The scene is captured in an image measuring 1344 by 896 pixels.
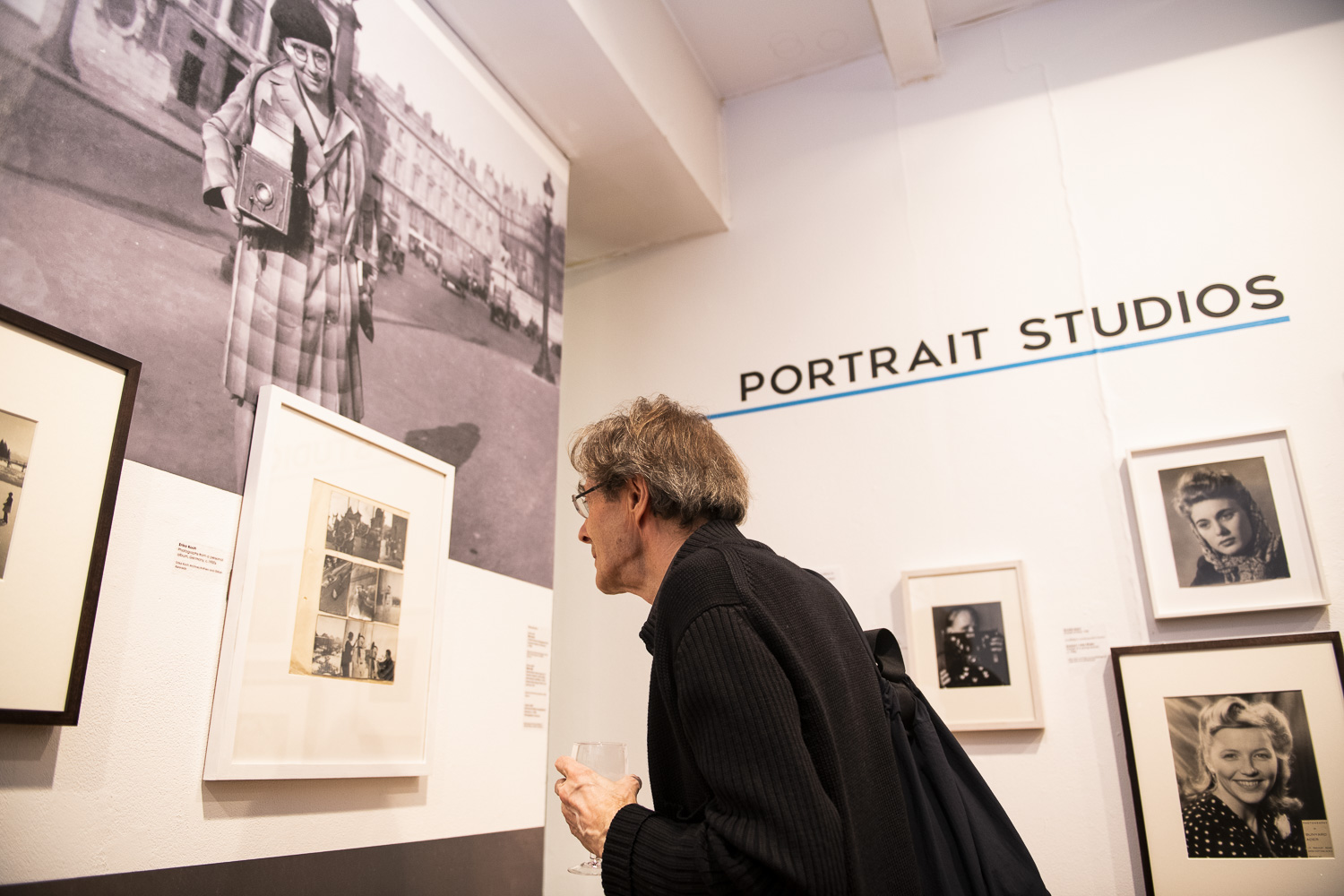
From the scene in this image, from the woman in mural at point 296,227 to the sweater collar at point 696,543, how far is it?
850mm

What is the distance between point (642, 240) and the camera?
3.76 metres

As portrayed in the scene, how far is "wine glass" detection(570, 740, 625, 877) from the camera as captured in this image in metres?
1.47

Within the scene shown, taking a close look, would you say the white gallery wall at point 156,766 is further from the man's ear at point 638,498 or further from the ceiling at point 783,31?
the ceiling at point 783,31

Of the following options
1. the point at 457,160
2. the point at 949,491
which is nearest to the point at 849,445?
the point at 949,491

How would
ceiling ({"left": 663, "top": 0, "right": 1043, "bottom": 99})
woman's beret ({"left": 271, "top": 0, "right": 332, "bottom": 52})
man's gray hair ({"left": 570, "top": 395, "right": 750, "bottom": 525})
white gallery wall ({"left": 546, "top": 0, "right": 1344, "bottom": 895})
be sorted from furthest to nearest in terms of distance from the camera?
ceiling ({"left": 663, "top": 0, "right": 1043, "bottom": 99}), white gallery wall ({"left": 546, "top": 0, "right": 1344, "bottom": 895}), woman's beret ({"left": 271, "top": 0, "right": 332, "bottom": 52}), man's gray hair ({"left": 570, "top": 395, "right": 750, "bottom": 525})

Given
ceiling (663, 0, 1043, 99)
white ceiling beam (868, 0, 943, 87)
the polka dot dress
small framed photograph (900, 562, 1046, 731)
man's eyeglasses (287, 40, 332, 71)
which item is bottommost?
the polka dot dress

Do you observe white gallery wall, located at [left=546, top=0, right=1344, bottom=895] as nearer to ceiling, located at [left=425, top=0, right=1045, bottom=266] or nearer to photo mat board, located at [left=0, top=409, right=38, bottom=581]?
ceiling, located at [left=425, top=0, right=1045, bottom=266]

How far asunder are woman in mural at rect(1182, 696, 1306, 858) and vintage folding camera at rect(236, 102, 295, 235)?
257 cm

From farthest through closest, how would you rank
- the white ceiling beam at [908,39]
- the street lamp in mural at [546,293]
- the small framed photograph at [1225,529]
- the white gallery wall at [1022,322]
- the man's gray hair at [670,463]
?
the white ceiling beam at [908,39] → the street lamp in mural at [546,293] → the white gallery wall at [1022,322] → the small framed photograph at [1225,529] → the man's gray hair at [670,463]

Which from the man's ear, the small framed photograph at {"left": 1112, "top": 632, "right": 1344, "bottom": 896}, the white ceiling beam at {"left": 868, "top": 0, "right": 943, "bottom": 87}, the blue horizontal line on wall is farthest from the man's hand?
the white ceiling beam at {"left": 868, "top": 0, "right": 943, "bottom": 87}

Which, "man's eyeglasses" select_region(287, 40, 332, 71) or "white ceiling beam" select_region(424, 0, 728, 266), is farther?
"white ceiling beam" select_region(424, 0, 728, 266)

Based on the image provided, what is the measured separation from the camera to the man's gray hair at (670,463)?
5.18 ft

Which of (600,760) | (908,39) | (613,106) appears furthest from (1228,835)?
(613,106)

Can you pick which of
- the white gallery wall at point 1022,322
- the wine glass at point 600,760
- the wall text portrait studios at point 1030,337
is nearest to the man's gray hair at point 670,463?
the wine glass at point 600,760
